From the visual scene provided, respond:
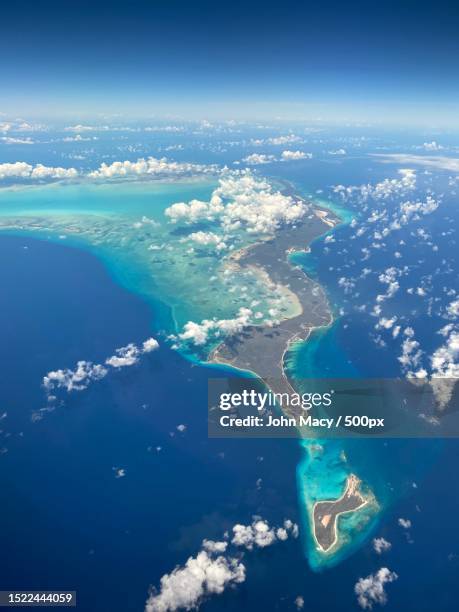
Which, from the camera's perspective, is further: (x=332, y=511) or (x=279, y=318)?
(x=279, y=318)

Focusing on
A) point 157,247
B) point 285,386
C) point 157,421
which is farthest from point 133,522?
point 157,247

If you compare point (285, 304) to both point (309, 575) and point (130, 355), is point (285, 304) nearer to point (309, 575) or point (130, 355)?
point (130, 355)

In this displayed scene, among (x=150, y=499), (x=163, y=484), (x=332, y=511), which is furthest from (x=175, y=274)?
(x=332, y=511)

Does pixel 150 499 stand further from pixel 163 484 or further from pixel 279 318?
pixel 279 318

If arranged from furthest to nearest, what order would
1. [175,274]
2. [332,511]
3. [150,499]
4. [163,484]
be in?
[175,274] → [163,484] → [150,499] → [332,511]

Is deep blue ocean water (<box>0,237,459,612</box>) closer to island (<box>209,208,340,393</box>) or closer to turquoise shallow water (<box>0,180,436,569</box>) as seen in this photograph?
turquoise shallow water (<box>0,180,436,569</box>)

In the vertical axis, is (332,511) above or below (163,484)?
below

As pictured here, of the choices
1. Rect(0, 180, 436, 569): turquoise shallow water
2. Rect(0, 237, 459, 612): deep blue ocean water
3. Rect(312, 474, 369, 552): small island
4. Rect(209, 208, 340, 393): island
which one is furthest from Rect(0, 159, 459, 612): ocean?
Rect(209, 208, 340, 393): island

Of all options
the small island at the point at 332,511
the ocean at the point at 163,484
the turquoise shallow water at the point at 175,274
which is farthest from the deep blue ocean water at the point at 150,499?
the small island at the point at 332,511

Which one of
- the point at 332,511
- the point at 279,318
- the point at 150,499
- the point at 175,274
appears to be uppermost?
the point at 175,274
